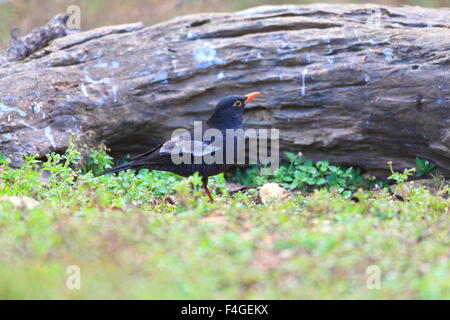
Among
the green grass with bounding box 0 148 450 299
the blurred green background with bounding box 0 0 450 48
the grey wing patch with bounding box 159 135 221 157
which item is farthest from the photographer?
the blurred green background with bounding box 0 0 450 48

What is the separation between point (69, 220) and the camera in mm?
4688

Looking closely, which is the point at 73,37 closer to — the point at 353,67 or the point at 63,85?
the point at 63,85

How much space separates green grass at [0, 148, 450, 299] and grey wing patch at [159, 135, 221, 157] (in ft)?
4.51

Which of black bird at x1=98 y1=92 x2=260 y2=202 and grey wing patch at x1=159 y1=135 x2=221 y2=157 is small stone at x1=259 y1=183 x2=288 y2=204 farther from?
grey wing patch at x1=159 y1=135 x2=221 y2=157

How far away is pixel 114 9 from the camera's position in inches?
615

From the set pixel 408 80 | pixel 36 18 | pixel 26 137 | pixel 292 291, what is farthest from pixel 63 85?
pixel 36 18

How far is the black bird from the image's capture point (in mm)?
6770

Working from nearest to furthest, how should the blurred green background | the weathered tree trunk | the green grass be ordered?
the green grass
the weathered tree trunk
the blurred green background

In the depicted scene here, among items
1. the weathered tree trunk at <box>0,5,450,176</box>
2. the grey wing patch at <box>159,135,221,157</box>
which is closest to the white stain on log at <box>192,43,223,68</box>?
the weathered tree trunk at <box>0,5,450,176</box>

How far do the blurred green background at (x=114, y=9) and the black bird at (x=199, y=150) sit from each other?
843 cm

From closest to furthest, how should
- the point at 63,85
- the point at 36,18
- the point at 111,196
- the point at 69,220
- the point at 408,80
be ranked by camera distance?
1. the point at 69,220
2. the point at 111,196
3. the point at 408,80
4. the point at 63,85
5. the point at 36,18

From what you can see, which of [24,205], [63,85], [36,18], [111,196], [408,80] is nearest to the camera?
[24,205]

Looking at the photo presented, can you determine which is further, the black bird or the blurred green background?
the blurred green background

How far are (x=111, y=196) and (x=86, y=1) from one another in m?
10.2
